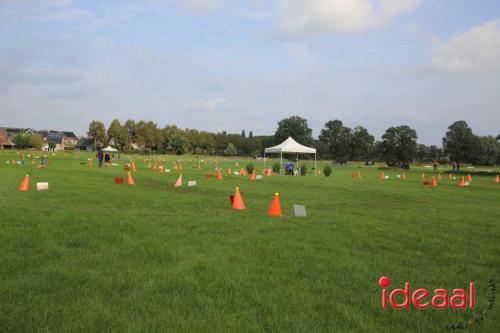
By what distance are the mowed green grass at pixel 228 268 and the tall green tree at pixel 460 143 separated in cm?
7653

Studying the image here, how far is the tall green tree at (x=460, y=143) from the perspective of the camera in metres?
79.2

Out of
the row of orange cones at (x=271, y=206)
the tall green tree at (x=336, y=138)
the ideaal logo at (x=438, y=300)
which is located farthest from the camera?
the tall green tree at (x=336, y=138)

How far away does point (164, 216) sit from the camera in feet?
34.9

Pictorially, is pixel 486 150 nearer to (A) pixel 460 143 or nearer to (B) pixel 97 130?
(A) pixel 460 143

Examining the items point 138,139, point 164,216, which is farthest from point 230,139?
point 164,216

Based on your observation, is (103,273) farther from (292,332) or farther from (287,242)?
(287,242)

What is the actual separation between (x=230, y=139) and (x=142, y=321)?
16561 cm

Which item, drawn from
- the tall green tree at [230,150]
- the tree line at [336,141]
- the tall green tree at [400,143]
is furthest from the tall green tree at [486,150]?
the tall green tree at [230,150]

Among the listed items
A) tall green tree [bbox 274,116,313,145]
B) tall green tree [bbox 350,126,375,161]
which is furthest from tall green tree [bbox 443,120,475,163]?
tall green tree [bbox 274,116,313,145]

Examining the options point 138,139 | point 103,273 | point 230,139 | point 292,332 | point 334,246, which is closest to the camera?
point 292,332

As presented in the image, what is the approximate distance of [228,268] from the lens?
234 inches

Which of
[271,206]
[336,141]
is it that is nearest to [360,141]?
[336,141]

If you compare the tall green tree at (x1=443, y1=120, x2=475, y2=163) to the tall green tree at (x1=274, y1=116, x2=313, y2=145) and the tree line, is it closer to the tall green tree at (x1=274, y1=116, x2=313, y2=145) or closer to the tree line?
the tree line

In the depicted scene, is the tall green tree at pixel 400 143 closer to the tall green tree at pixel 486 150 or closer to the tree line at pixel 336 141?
the tree line at pixel 336 141
